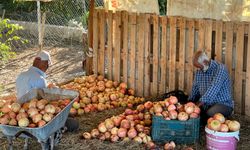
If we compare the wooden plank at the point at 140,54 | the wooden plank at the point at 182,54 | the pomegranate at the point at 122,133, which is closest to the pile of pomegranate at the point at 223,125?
the pomegranate at the point at 122,133

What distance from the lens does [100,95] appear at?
29.1ft

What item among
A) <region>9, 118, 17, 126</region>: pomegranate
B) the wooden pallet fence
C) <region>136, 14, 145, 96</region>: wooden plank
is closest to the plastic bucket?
the wooden pallet fence

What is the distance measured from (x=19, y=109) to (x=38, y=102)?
27cm

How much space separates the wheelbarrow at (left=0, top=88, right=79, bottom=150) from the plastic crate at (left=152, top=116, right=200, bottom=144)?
1355mm

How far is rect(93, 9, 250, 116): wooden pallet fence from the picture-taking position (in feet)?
25.9

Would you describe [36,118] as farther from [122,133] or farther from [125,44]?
[125,44]

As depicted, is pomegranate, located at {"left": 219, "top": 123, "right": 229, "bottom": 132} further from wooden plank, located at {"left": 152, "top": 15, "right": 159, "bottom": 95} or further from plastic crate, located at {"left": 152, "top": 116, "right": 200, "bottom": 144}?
wooden plank, located at {"left": 152, "top": 15, "right": 159, "bottom": 95}

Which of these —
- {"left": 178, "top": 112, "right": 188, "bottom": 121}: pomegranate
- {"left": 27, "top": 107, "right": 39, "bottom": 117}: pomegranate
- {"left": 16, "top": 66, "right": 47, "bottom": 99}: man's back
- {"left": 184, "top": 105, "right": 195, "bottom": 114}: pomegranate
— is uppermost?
{"left": 16, "top": 66, "right": 47, "bottom": 99}: man's back

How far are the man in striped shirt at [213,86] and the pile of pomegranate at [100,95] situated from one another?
5.84 ft

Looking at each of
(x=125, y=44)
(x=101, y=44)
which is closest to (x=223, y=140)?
(x=125, y=44)

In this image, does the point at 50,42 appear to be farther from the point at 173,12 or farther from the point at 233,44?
the point at 233,44

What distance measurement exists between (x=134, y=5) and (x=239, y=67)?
3118 mm

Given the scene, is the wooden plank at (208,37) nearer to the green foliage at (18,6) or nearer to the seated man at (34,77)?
the seated man at (34,77)

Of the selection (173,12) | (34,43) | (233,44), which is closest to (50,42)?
(34,43)
